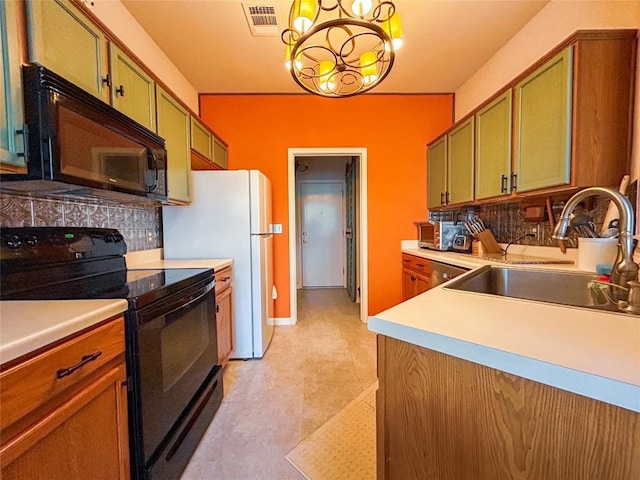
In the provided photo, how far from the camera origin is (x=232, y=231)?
93.7 inches

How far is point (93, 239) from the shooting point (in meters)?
1.51

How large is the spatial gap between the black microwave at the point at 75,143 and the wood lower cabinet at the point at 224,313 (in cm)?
82

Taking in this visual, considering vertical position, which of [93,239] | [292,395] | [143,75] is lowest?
[292,395]

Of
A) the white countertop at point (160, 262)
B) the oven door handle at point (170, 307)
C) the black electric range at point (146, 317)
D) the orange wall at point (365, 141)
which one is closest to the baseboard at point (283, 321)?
the orange wall at point (365, 141)

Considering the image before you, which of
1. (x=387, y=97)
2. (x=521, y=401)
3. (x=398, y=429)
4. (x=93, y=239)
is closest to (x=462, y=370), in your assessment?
(x=521, y=401)

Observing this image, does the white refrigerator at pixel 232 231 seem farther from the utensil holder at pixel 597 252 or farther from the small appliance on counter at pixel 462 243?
the utensil holder at pixel 597 252

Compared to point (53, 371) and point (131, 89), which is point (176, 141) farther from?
point (53, 371)

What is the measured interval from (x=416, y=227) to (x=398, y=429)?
2792 mm

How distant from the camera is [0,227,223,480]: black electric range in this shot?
1.07 metres

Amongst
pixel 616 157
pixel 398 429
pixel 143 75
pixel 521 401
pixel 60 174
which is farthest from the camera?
pixel 143 75

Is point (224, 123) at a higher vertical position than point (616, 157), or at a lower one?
higher

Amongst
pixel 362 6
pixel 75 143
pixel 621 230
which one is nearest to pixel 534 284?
pixel 621 230

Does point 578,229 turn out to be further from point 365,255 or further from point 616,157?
point 365,255

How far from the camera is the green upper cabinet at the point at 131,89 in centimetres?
148
